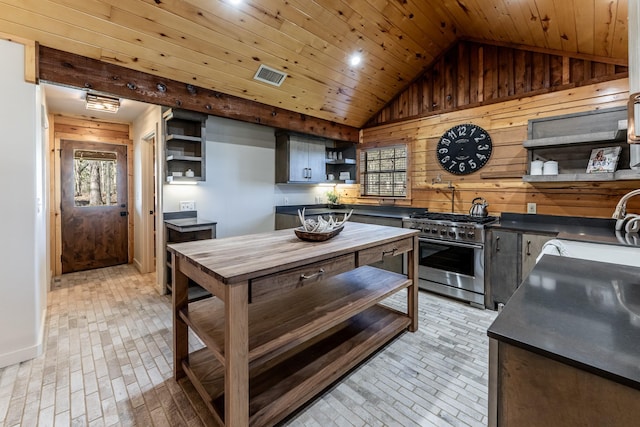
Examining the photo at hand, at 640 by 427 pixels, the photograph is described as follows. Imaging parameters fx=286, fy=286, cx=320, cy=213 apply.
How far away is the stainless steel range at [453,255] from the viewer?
10.3ft

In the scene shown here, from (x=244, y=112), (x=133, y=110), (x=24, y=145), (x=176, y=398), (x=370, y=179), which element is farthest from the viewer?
(x=370, y=179)

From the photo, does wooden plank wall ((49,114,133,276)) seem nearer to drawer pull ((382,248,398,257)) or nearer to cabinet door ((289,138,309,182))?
cabinet door ((289,138,309,182))

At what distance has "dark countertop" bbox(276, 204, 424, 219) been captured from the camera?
14.4 feet

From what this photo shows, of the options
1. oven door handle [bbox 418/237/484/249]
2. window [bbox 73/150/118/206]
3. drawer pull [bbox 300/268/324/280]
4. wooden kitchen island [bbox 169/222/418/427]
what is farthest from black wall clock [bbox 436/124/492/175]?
window [bbox 73/150/118/206]

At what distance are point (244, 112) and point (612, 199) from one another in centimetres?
406

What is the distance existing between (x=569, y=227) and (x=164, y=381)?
3.89 meters

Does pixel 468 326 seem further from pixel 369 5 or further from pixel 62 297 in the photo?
pixel 62 297

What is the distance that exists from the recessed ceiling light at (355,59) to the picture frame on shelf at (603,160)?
2.63m

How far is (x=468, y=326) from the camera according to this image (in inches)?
109

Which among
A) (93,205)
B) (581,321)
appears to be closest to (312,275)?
(581,321)

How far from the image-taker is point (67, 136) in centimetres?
435

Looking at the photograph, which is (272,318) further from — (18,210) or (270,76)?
(270,76)

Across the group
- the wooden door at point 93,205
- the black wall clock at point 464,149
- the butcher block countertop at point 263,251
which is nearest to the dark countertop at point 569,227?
the black wall clock at point 464,149

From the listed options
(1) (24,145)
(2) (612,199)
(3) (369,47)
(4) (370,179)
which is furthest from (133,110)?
(2) (612,199)
